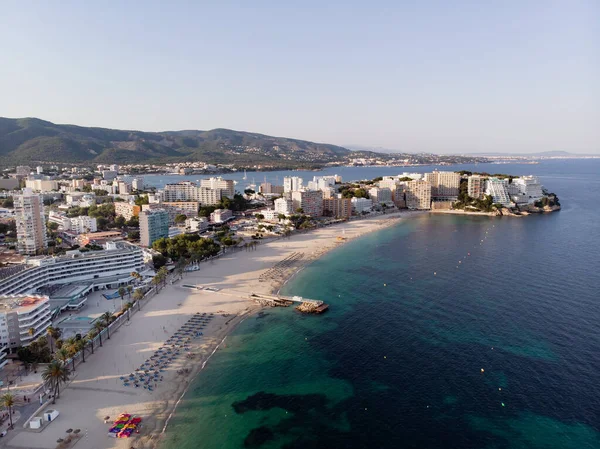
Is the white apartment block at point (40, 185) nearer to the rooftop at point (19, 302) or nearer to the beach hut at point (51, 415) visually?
the rooftop at point (19, 302)

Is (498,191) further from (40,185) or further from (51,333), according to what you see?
(40,185)

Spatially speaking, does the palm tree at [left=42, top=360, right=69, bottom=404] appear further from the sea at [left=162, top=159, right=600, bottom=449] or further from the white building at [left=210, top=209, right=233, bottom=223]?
the white building at [left=210, top=209, right=233, bottom=223]

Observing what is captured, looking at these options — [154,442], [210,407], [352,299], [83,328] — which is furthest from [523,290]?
[83,328]

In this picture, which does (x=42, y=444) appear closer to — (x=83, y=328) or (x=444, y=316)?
(x=83, y=328)

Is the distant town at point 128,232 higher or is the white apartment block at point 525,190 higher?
the white apartment block at point 525,190

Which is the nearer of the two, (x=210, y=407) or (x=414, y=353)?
(x=210, y=407)

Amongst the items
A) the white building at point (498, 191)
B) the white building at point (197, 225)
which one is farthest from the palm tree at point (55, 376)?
the white building at point (498, 191)
